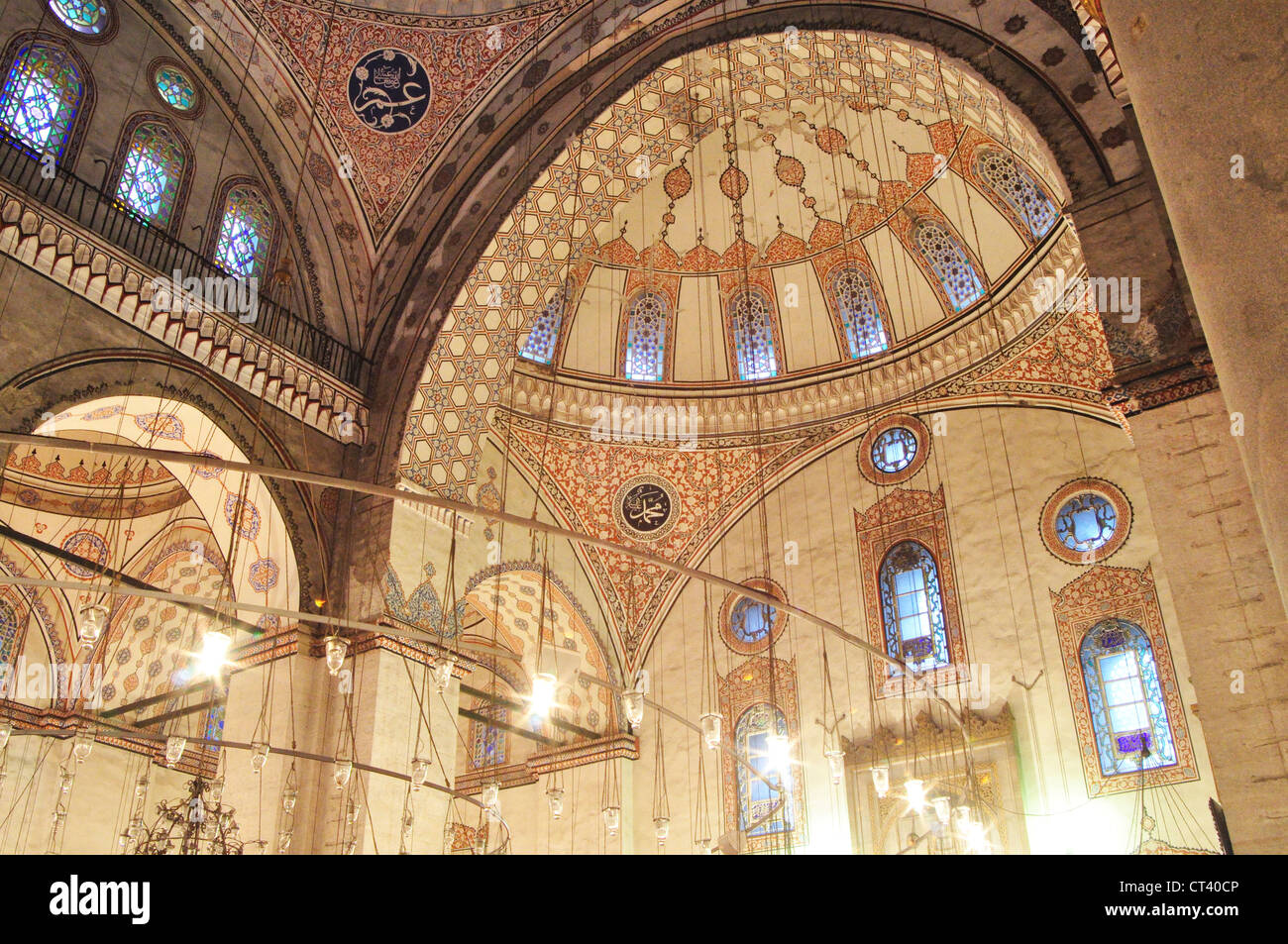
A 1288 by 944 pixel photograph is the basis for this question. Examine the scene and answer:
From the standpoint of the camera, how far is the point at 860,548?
10.6m

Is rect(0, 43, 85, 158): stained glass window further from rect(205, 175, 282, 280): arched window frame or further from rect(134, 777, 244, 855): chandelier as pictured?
rect(134, 777, 244, 855): chandelier

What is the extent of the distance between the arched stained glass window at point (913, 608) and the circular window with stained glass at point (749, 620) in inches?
45.0

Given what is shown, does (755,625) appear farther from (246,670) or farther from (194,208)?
(194,208)

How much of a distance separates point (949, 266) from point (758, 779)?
5.45m

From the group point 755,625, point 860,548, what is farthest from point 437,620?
point 860,548

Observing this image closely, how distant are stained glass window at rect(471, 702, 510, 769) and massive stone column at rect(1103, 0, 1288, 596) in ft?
38.6

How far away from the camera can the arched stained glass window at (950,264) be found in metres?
10.6

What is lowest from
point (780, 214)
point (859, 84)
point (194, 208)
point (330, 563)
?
point (330, 563)

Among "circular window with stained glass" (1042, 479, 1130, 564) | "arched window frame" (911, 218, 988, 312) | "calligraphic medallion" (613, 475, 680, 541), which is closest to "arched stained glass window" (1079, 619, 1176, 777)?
"circular window with stained glass" (1042, 479, 1130, 564)

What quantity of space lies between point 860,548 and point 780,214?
12.4ft

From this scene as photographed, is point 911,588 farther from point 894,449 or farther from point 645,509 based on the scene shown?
point 645,509

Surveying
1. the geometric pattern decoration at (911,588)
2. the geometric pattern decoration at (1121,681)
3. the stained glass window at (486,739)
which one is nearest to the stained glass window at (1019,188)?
the geometric pattern decoration at (911,588)

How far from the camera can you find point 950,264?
10758 mm

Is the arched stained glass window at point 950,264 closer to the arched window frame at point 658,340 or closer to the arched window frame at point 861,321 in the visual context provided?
the arched window frame at point 861,321
